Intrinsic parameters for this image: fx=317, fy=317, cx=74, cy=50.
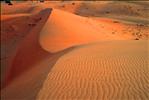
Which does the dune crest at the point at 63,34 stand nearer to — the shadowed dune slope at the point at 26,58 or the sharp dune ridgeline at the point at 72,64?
the sharp dune ridgeline at the point at 72,64

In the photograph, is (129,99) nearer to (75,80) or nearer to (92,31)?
(75,80)

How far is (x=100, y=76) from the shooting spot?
8086 mm

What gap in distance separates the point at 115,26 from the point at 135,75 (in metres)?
13.9

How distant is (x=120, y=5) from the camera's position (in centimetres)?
3356

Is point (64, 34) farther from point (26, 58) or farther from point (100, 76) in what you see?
point (100, 76)

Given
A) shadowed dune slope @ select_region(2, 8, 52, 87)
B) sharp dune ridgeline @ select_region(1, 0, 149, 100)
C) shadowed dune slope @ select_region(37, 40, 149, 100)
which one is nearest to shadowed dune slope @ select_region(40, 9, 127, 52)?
sharp dune ridgeline @ select_region(1, 0, 149, 100)

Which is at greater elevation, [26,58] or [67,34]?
[67,34]

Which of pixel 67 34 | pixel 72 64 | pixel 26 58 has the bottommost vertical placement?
pixel 26 58

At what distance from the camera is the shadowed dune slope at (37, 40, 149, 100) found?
6875mm

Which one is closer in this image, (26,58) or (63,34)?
→ (26,58)

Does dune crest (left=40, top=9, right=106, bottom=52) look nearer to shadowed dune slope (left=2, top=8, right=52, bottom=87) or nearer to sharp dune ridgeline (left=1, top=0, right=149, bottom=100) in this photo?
sharp dune ridgeline (left=1, top=0, right=149, bottom=100)

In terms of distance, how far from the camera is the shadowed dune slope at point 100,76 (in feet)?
22.6

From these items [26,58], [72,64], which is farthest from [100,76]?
[26,58]

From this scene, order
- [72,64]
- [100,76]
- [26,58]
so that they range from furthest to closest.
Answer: [26,58], [72,64], [100,76]
